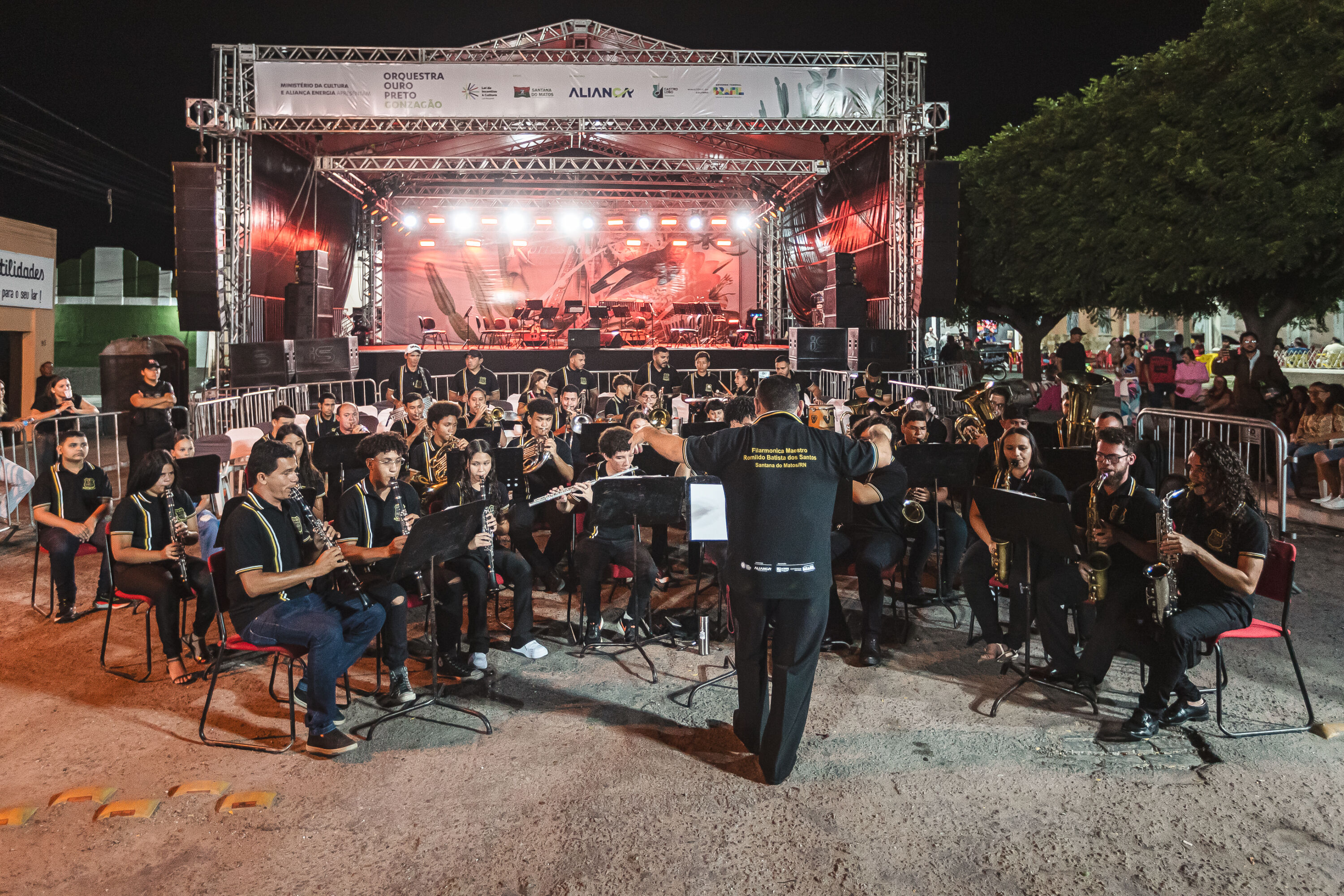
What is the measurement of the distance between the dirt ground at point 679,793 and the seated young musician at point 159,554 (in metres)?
0.34

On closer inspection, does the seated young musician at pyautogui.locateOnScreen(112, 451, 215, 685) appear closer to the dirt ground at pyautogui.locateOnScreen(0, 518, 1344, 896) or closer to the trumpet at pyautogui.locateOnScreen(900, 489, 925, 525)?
the dirt ground at pyautogui.locateOnScreen(0, 518, 1344, 896)

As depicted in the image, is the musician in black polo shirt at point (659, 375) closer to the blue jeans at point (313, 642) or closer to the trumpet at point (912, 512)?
the trumpet at point (912, 512)

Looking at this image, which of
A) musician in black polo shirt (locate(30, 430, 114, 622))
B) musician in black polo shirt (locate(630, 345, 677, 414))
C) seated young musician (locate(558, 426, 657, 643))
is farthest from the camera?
musician in black polo shirt (locate(630, 345, 677, 414))

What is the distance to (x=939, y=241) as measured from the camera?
16000 mm

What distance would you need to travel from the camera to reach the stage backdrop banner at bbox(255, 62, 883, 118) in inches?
597

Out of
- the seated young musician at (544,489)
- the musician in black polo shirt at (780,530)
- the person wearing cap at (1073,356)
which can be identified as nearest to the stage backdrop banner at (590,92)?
the person wearing cap at (1073,356)

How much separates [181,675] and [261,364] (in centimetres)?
1028

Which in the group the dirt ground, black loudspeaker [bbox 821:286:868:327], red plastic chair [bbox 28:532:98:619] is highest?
black loudspeaker [bbox 821:286:868:327]

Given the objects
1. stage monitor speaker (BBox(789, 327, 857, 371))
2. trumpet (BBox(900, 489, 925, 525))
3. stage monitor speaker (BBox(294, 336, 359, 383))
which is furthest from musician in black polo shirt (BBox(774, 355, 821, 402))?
stage monitor speaker (BBox(294, 336, 359, 383))

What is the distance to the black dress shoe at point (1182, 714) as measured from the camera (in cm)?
457

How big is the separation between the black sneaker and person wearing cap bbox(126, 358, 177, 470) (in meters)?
6.83

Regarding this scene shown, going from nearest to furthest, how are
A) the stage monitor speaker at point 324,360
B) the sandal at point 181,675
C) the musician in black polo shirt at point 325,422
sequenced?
the sandal at point 181,675 → the musician in black polo shirt at point 325,422 → the stage monitor speaker at point 324,360

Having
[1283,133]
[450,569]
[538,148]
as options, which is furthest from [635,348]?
[450,569]

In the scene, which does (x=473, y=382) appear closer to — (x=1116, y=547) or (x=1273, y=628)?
(x=1116, y=547)
